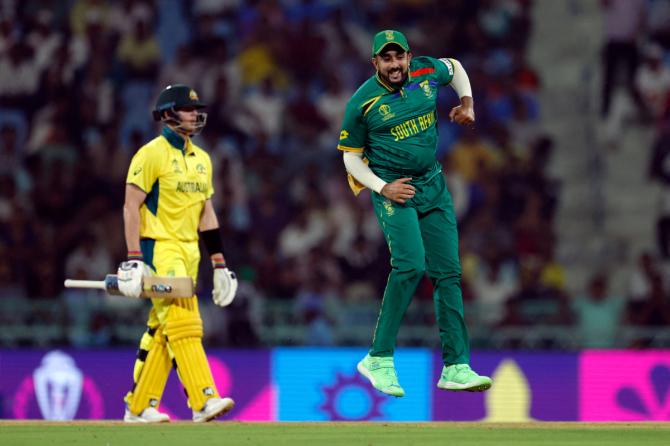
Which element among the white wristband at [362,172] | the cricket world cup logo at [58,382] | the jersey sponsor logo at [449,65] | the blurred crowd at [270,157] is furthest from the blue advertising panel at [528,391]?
the white wristband at [362,172]

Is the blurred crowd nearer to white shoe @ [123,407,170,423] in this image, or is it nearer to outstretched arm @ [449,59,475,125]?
white shoe @ [123,407,170,423]

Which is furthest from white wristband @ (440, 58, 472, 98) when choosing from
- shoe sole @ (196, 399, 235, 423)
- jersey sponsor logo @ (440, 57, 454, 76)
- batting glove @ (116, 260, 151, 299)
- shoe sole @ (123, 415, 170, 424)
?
shoe sole @ (123, 415, 170, 424)

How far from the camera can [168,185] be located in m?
9.77

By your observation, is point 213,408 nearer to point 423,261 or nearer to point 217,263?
point 217,263

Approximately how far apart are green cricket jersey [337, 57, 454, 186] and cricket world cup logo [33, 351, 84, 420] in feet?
19.1

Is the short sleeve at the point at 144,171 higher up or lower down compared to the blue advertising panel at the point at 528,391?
higher up

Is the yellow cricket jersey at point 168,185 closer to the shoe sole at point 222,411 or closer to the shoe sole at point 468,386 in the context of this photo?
the shoe sole at point 222,411

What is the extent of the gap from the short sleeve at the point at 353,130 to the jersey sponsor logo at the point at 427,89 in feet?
1.43

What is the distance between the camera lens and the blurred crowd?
15.2m

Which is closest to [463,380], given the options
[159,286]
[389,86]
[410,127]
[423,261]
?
[423,261]

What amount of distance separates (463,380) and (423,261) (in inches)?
30.0

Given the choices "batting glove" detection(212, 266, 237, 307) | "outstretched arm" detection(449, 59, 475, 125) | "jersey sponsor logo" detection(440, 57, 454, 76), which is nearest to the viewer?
"outstretched arm" detection(449, 59, 475, 125)

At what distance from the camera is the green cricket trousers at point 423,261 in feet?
29.1

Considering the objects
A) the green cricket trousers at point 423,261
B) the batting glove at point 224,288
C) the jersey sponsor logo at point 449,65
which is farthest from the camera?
the batting glove at point 224,288
